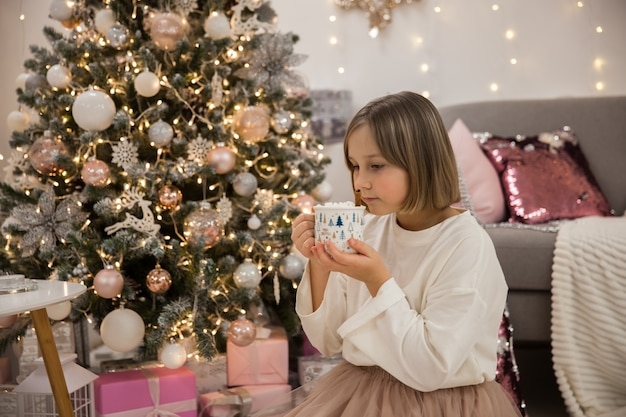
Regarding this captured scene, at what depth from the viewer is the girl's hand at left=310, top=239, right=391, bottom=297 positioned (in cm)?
105

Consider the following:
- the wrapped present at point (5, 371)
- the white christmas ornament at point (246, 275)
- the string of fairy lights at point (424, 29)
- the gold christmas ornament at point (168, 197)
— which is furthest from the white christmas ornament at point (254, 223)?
the string of fairy lights at point (424, 29)

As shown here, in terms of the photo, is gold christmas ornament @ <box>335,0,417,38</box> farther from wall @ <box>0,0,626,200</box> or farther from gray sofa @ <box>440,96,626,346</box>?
gray sofa @ <box>440,96,626,346</box>

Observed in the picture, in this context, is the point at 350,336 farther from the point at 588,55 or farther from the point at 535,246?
the point at 588,55

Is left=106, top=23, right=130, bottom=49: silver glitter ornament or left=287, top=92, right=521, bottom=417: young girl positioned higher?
left=106, top=23, right=130, bottom=49: silver glitter ornament

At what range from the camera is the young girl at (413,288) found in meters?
1.05

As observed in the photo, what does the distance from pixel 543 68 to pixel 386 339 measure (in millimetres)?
2510

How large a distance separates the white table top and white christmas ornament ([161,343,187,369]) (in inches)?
17.9

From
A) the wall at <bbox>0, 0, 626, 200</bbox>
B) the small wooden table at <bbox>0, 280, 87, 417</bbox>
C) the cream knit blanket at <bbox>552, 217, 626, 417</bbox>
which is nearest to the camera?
the small wooden table at <bbox>0, 280, 87, 417</bbox>

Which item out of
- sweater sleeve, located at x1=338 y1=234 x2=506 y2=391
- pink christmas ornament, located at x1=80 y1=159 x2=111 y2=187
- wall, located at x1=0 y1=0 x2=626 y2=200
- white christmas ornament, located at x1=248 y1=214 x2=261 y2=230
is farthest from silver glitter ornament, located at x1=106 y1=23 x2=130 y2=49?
wall, located at x1=0 y1=0 x2=626 y2=200

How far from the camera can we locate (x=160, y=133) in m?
1.91

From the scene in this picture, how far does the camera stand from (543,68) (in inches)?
124

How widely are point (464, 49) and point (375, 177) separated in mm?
2346

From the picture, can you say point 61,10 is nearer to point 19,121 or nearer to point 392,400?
point 19,121


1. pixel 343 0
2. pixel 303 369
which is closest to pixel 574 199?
pixel 303 369
